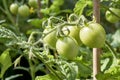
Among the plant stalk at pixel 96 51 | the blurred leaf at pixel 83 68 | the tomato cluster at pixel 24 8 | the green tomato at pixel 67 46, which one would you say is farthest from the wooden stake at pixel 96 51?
the tomato cluster at pixel 24 8

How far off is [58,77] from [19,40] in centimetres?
21

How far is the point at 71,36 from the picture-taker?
1.31m

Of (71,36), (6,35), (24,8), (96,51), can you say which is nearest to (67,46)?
(71,36)

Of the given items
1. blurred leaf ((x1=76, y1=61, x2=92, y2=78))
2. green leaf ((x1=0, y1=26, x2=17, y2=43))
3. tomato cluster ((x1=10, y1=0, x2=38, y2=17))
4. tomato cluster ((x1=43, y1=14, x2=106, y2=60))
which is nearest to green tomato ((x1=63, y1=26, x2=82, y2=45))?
tomato cluster ((x1=43, y1=14, x2=106, y2=60))

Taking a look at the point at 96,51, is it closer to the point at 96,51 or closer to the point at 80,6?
the point at 96,51

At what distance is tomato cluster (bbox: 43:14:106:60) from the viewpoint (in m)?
1.27

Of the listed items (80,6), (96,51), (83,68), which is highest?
(80,6)

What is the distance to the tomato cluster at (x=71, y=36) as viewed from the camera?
1269mm

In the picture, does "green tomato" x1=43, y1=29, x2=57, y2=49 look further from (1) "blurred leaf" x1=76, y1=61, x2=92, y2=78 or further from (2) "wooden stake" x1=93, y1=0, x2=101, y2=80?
(1) "blurred leaf" x1=76, y1=61, x2=92, y2=78

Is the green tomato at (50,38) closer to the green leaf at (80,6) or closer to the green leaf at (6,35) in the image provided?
the green leaf at (6,35)

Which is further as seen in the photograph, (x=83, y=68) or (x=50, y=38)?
(x=83, y=68)

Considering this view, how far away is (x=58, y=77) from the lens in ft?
4.71

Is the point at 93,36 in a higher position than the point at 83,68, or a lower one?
higher

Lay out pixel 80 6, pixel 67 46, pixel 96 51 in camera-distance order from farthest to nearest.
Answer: pixel 80 6
pixel 96 51
pixel 67 46
